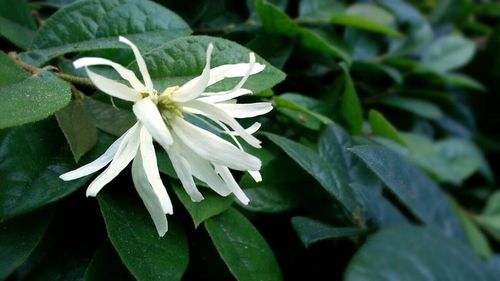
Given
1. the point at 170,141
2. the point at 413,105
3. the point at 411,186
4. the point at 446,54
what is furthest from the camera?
the point at 446,54

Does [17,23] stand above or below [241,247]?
above

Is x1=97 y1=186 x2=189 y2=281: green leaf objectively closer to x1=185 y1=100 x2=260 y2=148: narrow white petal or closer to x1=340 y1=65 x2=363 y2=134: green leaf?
x1=185 y1=100 x2=260 y2=148: narrow white petal

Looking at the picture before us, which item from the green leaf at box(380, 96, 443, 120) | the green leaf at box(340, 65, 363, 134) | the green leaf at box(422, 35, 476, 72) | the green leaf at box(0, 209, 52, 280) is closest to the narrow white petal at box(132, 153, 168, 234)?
the green leaf at box(0, 209, 52, 280)

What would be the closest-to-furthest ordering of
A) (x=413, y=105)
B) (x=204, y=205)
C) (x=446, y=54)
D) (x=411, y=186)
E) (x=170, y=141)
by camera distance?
(x=170, y=141) < (x=204, y=205) < (x=411, y=186) < (x=413, y=105) < (x=446, y=54)

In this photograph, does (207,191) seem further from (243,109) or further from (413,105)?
(413,105)

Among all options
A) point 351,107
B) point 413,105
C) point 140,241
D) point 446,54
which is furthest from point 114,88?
point 446,54

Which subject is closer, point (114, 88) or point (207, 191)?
point (114, 88)
